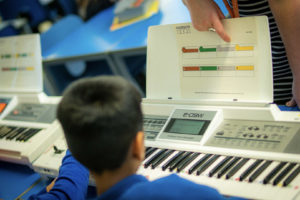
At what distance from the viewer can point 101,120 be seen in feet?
2.38

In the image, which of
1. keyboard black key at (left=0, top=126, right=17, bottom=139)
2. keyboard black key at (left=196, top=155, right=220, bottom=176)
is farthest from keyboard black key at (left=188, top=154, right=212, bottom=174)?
keyboard black key at (left=0, top=126, right=17, bottom=139)

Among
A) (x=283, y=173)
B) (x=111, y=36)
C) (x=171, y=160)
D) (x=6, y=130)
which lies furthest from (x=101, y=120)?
(x=111, y=36)

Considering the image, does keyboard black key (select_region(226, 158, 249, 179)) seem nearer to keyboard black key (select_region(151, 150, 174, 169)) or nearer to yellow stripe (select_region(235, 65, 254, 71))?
keyboard black key (select_region(151, 150, 174, 169))

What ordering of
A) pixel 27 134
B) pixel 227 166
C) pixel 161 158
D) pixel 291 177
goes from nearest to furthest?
pixel 291 177 < pixel 227 166 < pixel 161 158 < pixel 27 134

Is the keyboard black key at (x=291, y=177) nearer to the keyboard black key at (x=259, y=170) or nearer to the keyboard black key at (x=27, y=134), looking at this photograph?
the keyboard black key at (x=259, y=170)

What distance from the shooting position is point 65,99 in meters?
0.80

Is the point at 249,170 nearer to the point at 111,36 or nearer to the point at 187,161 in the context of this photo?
the point at 187,161

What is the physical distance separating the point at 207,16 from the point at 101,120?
2.36 ft

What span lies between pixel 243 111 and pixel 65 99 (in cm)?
75

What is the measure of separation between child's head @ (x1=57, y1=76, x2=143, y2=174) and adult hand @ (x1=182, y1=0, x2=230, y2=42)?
560 millimetres

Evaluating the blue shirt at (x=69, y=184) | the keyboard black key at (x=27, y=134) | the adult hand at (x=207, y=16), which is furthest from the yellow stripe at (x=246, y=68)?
the keyboard black key at (x=27, y=134)

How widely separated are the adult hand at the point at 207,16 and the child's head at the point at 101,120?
1.84 ft

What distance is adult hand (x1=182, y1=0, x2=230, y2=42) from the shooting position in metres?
1.20

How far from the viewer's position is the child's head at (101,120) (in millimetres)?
732
